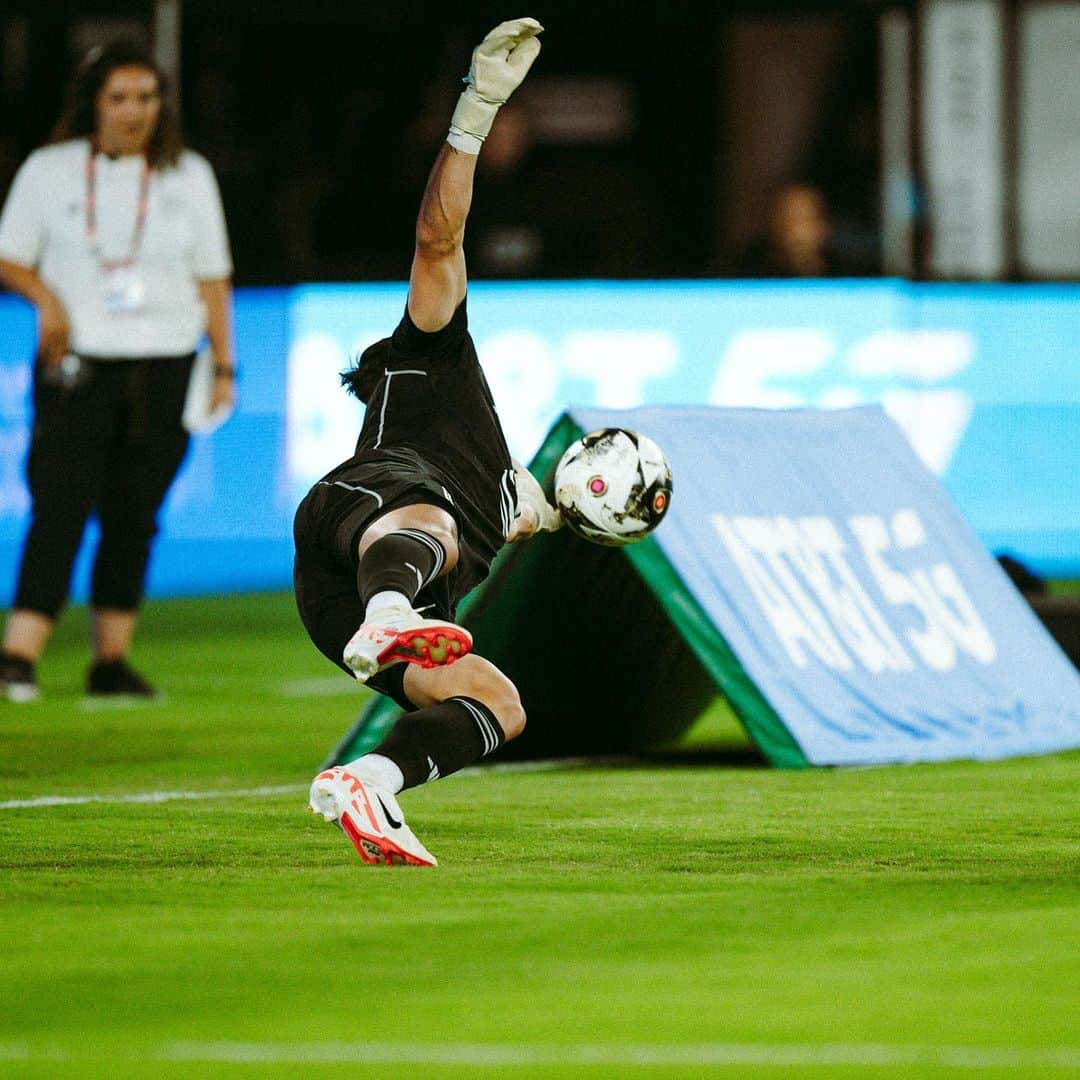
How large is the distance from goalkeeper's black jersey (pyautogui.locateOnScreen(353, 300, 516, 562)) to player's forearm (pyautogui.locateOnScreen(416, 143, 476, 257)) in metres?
0.24

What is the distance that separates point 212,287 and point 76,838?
4151 mm

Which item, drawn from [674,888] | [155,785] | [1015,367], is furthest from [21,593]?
[1015,367]

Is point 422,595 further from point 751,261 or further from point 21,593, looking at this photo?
point 751,261

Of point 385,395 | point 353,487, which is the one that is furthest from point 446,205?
point 353,487

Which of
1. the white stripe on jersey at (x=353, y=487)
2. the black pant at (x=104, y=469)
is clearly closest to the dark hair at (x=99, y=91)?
the black pant at (x=104, y=469)

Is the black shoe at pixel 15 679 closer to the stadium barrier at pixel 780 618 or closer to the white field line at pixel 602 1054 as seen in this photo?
the stadium barrier at pixel 780 618

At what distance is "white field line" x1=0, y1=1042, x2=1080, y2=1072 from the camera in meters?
4.15

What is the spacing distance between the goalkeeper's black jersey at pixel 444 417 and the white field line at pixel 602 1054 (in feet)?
7.62

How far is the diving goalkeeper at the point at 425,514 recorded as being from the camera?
232 inches

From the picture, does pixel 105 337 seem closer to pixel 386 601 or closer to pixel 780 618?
pixel 780 618

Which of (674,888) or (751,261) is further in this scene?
(751,261)

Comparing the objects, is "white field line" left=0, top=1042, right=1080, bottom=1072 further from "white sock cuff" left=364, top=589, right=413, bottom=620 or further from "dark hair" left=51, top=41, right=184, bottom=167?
"dark hair" left=51, top=41, right=184, bottom=167

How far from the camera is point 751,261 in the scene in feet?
51.1

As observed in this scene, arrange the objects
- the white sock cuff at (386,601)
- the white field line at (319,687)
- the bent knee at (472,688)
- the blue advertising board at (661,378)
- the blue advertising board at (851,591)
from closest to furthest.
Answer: the white sock cuff at (386,601)
the bent knee at (472,688)
the blue advertising board at (851,591)
the white field line at (319,687)
the blue advertising board at (661,378)
